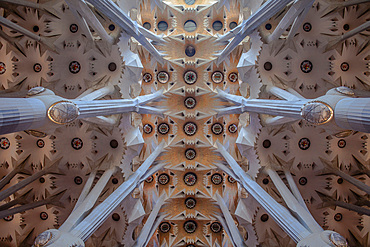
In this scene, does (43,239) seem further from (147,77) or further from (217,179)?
(217,179)

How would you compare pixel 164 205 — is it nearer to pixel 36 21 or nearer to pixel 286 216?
pixel 286 216

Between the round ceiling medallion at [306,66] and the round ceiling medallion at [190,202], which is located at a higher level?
the round ceiling medallion at [306,66]

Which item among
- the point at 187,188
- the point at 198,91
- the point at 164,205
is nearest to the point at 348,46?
the point at 198,91

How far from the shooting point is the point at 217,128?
65.8 feet

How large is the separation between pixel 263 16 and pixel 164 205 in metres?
14.8

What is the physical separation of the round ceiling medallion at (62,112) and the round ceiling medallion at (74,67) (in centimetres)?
707

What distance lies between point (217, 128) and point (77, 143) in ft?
35.1

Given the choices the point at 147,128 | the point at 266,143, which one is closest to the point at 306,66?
the point at 266,143

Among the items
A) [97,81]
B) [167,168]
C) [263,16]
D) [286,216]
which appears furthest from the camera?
[167,168]

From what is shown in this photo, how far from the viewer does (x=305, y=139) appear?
46.0 feet

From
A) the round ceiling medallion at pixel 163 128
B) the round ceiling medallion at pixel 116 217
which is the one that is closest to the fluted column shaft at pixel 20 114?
the round ceiling medallion at pixel 116 217

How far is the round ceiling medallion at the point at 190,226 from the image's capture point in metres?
19.8

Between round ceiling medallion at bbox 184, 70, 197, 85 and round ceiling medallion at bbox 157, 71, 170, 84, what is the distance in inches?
58.1

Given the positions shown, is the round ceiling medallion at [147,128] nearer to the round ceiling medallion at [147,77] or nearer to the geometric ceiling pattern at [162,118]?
the geometric ceiling pattern at [162,118]
